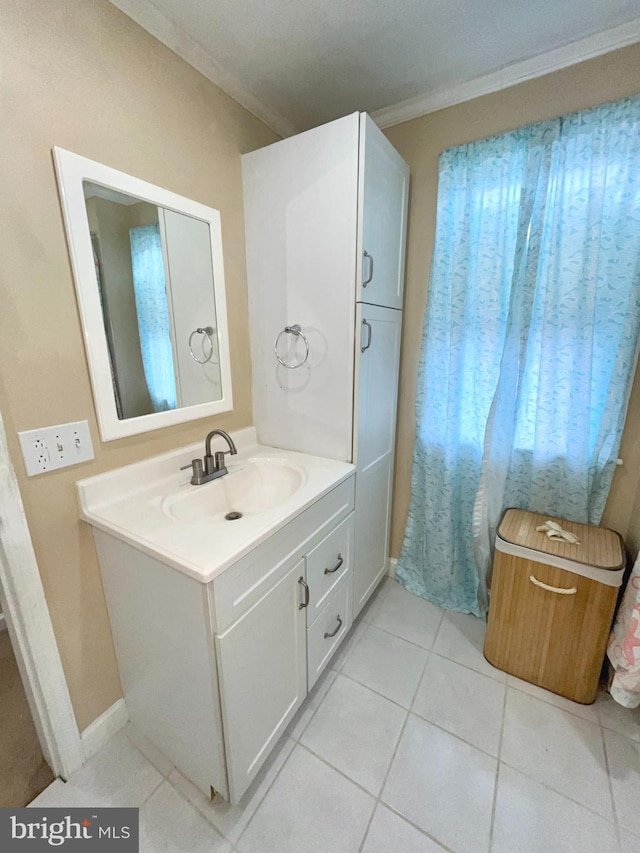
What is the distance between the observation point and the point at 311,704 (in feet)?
4.48

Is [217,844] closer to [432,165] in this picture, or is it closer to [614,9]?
[432,165]

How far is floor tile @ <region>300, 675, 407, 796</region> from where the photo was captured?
116 cm

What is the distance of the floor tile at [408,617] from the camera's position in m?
1.68

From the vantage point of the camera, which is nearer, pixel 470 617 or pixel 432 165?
pixel 432 165

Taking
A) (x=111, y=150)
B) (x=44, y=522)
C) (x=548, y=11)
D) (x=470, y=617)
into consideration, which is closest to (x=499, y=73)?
(x=548, y=11)

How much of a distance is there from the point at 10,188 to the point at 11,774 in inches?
68.6

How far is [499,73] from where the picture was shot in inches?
53.2

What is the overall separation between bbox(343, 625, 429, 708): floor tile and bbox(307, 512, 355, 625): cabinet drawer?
43 centimetres

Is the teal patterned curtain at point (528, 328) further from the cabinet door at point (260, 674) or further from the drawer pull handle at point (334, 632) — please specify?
the cabinet door at point (260, 674)

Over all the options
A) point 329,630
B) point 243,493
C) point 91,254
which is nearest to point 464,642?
point 329,630

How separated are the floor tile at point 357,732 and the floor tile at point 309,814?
42 mm

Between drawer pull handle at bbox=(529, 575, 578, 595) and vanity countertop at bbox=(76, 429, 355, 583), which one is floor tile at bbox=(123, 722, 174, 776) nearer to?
vanity countertop at bbox=(76, 429, 355, 583)

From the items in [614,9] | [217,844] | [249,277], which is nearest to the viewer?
[217,844]

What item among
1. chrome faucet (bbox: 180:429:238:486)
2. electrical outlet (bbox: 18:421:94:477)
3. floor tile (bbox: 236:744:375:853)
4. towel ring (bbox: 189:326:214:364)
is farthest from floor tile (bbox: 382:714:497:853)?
towel ring (bbox: 189:326:214:364)
